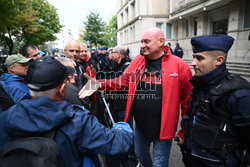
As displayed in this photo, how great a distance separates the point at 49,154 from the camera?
0.82 meters

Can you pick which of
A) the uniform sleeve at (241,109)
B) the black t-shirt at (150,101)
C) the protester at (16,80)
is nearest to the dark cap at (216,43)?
the uniform sleeve at (241,109)

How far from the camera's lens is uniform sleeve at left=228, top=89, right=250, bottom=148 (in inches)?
51.1

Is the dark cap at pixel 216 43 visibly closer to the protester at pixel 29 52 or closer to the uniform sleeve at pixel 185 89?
the uniform sleeve at pixel 185 89

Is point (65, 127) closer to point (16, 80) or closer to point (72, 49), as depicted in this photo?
point (16, 80)

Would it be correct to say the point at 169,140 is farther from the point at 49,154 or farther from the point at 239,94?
the point at 49,154

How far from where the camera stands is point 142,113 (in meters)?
2.12

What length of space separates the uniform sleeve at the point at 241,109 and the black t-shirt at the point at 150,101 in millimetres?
815

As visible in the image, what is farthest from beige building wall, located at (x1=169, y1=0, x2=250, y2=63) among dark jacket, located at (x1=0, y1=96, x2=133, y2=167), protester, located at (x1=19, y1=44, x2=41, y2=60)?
dark jacket, located at (x1=0, y1=96, x2=133, y2=167)

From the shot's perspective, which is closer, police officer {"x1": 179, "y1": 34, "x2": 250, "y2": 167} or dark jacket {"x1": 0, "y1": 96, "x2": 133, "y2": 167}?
dark jacket {"x1": 0, "y1": 96, "x2": 133, "y2": 167}

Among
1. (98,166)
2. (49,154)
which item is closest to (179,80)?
(98,166)

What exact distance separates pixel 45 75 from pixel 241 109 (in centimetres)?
157

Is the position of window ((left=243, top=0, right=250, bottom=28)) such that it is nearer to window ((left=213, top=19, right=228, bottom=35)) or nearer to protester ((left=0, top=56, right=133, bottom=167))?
window ((left=213, top=19, right=228, bottom=35))

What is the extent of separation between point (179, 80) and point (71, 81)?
1.52 m

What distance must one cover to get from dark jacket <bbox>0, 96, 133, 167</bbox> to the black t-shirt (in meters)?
0.88
